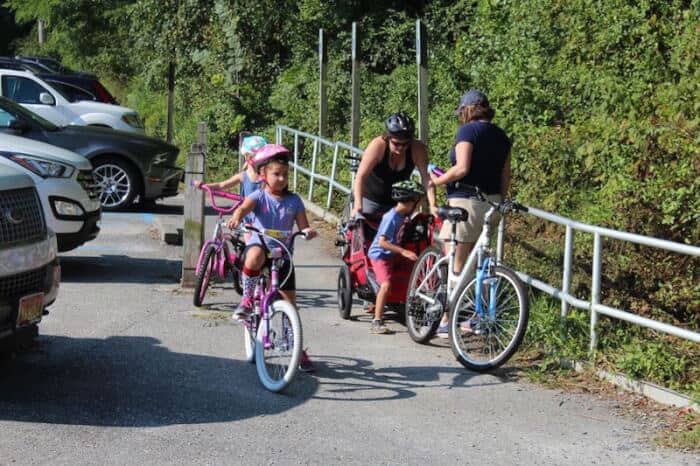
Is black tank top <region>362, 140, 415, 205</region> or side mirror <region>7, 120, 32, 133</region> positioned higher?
side mirror <region>7, 120, 32, 133</region>

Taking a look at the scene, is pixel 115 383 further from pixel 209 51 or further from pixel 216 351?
pixel 209 51

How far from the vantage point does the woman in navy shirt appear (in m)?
8.65

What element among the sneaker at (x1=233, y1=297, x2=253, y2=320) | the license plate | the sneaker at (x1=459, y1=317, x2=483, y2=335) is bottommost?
the sneaker at (x1=459, y1=317, x2=483, y2=335)

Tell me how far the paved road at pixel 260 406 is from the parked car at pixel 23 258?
1.79 feet

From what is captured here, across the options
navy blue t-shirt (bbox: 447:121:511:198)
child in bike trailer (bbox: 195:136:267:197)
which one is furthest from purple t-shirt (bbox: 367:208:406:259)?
child in bike trailer (bbox: 195:136:267:197)

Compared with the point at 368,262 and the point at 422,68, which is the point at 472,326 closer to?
the point at 368,262

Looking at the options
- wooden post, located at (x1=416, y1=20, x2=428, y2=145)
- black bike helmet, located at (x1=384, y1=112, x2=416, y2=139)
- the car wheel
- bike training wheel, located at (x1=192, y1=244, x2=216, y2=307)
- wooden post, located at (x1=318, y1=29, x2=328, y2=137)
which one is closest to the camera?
black bike helmet, located at (x1=384, y1=112, x2=416, y2=139)

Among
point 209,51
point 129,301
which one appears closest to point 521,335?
point 129,301

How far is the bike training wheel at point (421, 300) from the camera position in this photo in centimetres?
880

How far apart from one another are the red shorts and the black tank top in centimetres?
63

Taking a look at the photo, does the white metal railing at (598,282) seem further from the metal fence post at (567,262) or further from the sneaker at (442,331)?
the sneaker at (442,331)

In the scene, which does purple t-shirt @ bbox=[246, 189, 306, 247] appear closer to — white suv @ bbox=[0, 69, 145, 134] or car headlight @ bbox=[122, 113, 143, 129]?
white suv @ bbox=[0, 69, 145, 134]

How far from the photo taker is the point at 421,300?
886 centimetres

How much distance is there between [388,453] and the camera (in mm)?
6152
